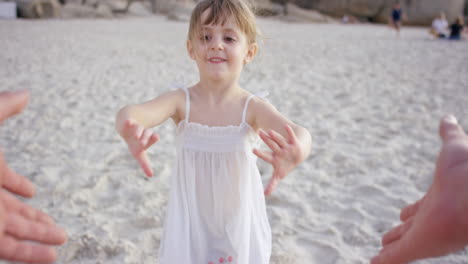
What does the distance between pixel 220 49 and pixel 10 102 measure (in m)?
0.79

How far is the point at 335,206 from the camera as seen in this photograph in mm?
2814

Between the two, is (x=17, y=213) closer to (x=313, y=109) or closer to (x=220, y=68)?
(x=220, y=68)

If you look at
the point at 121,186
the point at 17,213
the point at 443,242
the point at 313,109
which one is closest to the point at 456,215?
the point at 443,242

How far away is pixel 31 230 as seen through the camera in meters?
1.00

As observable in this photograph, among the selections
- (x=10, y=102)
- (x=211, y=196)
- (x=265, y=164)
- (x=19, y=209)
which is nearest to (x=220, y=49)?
(x=211, y=196)

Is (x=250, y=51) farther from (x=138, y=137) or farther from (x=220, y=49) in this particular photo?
(x=138, y=137)

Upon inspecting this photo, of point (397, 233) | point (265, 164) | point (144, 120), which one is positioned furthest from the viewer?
point (265, 164)

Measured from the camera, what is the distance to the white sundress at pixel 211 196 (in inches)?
62.9

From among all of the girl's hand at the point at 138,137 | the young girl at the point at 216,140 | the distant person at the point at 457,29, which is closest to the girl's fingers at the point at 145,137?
the girl's hand at the point at 138,137

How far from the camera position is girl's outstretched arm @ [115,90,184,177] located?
1.23 m

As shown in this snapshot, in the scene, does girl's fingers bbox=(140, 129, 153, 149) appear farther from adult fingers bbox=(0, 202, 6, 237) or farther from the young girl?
Result: adult fingers bbox=(0, 202, 6, 237)

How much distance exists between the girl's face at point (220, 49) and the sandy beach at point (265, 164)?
189 mm

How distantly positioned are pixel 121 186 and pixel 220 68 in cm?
185

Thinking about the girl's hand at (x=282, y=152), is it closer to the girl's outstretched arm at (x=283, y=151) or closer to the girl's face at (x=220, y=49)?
the girl's outstretched arm at (x=283, y=151)
